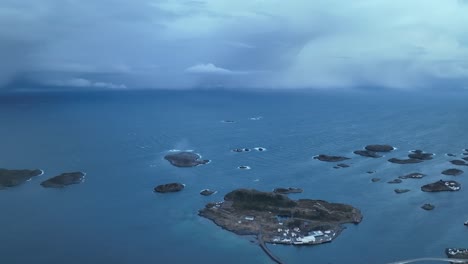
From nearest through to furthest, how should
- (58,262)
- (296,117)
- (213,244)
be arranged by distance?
(58,262) → (213,244) → (296,117)

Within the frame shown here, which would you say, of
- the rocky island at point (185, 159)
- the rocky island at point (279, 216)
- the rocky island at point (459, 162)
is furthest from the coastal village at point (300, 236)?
the rocky island at point (459, 162)

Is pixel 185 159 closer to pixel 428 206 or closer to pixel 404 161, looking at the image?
pixel 404 161

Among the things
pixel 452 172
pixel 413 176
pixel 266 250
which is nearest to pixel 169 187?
pixel 266 250

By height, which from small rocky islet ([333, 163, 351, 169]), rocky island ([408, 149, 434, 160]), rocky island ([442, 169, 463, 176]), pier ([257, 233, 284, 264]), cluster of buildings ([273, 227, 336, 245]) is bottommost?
pier ([257, 233, 284, 264])

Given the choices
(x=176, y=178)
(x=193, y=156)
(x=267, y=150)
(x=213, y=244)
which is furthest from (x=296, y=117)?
(x=213, y=244)

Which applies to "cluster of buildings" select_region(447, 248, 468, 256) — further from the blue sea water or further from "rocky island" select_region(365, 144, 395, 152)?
"rocky island" select_region(365, 144, 395, 152)

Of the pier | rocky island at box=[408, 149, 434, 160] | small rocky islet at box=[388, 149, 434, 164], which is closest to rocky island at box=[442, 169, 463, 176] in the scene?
small rocky islet at box=[388, 149, 434, 164]

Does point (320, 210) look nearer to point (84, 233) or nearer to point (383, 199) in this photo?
point (383, 199)
